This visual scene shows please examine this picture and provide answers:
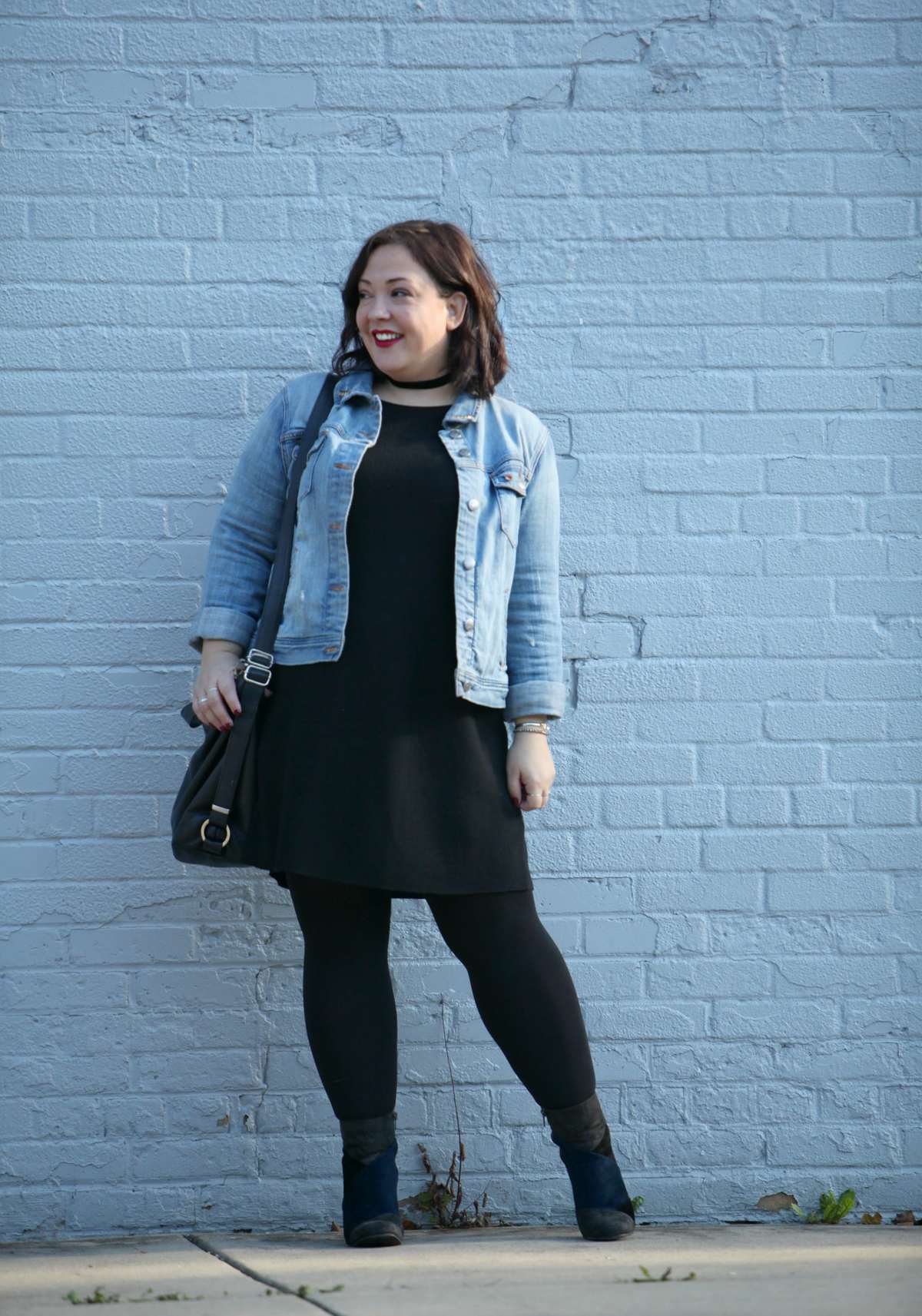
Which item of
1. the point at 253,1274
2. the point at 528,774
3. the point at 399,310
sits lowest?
the point at 253,1274

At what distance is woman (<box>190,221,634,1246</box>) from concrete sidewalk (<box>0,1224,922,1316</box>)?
119 mm

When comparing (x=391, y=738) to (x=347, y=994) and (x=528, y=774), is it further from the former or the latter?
(x=347, y=994)

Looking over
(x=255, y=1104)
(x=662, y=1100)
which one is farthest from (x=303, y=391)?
(x=662, y=1100)

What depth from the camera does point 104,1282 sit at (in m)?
2.34

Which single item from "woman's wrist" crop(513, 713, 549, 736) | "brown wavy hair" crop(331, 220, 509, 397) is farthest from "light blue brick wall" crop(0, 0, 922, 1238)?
"woman's wrist" crop(513, 713, 549, 736)

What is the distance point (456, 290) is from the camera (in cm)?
253

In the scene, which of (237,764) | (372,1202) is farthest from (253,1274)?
(237,764)

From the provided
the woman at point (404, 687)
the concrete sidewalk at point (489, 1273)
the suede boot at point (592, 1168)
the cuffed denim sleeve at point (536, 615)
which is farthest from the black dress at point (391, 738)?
the concrete sidewalk at point (489, 1273)

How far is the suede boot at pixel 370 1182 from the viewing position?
2.48m

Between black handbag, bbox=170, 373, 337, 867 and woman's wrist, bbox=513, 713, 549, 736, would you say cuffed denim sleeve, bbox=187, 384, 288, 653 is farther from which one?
woman's wrist, bbox=513, 713, 549, 736

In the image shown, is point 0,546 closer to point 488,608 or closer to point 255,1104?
point 488,608

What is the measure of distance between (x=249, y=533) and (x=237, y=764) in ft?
1.46

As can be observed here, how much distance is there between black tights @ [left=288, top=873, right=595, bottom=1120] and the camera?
2.45 metres

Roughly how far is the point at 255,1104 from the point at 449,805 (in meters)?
0.87
